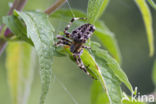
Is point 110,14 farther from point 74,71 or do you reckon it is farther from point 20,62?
point 20,62

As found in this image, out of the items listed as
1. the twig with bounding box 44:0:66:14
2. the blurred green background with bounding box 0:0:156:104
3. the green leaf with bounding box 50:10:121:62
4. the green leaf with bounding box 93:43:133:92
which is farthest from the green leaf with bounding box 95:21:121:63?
the blurred green background with bounding box 0:0:156:104

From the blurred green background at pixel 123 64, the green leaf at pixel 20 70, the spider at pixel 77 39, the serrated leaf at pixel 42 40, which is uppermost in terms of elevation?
the serrated leaf at pixel 42 40

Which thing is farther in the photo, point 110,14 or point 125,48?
point 125,48

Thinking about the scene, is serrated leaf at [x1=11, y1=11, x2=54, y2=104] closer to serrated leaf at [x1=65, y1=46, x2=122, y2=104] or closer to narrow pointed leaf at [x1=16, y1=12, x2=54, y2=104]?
narrow pointed leaf at [x1=16, y1=12, x2=54, y2=104]

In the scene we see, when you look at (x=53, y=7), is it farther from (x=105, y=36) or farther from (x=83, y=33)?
(x=105, y=36)

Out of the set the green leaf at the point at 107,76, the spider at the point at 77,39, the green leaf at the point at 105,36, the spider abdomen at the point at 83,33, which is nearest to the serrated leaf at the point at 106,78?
the green leaf at the point at 107,76

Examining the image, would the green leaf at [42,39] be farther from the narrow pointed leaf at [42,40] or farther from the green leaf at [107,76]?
the green leaf at [107,76]

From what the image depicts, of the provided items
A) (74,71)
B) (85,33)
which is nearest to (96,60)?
(85,33)
